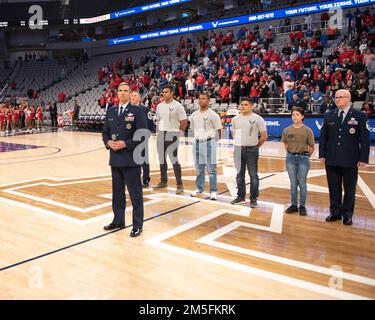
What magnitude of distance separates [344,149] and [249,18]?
20025 millimetres

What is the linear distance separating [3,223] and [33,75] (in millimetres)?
33155

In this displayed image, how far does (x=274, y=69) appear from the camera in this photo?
1747 cm

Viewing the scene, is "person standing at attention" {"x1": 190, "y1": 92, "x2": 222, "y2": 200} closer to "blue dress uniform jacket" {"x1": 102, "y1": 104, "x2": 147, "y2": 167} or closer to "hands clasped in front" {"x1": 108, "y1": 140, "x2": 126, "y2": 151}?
"blue dress uniform jacket" {"x1": 102, "y1": 104, "x2": 147, "y2": 167}

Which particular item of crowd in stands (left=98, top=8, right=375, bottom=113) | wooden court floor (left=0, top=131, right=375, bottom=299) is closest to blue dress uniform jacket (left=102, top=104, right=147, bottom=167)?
wooden court floor (left=0, top=131, right=375, bottom=299)

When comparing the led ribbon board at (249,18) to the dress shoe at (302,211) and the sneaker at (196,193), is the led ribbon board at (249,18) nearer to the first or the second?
the sneaker at (196,193)

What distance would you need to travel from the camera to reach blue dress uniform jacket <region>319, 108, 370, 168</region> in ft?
16.3

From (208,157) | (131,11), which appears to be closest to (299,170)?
(208,157)

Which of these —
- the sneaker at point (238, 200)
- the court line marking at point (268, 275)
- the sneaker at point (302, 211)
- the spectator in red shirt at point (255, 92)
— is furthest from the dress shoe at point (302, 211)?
the spectator in red shirt at point (255, 92)

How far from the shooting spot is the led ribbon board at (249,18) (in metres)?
18.7

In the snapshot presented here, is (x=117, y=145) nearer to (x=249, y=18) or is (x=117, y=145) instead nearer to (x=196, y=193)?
(x=196, y=193)

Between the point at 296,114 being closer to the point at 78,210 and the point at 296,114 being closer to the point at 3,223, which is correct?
the point at 78,210

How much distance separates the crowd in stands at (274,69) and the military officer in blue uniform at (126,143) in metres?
8.78

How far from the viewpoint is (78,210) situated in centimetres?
591
